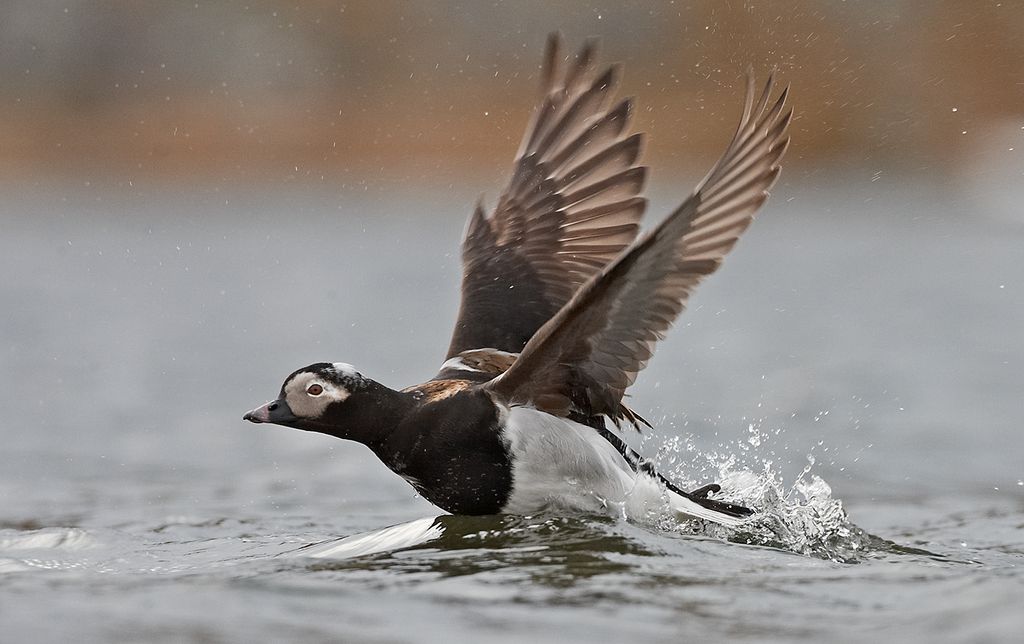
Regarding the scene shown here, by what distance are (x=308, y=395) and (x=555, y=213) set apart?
6.35 feet

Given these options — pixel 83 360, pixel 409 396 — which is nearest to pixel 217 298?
pixel 83 360

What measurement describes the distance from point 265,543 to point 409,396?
1236mm

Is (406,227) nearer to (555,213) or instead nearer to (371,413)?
(555,213)

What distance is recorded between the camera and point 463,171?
25.8 metres

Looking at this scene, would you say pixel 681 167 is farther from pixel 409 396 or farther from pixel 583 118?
pixel 409 396

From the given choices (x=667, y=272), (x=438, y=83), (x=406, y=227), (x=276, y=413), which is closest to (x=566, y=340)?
(x=667, y=272)

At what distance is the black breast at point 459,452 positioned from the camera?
Result: 616 centimetres

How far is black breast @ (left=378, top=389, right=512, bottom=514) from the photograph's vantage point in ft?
20.2

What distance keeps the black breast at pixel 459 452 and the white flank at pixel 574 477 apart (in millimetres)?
73

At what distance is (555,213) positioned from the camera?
7.69 meters

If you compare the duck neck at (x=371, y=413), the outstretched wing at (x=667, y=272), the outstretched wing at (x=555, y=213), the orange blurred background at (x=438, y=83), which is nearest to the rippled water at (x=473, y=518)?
the duck neck at (x=371, y=413)

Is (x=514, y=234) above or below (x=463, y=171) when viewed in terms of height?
below

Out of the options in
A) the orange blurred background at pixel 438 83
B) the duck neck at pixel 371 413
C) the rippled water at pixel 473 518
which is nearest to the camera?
the rippled water at pixel 473 518

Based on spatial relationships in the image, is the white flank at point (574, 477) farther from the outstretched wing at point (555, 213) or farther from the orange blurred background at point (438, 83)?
the orange blurred background at point (438, 83)
